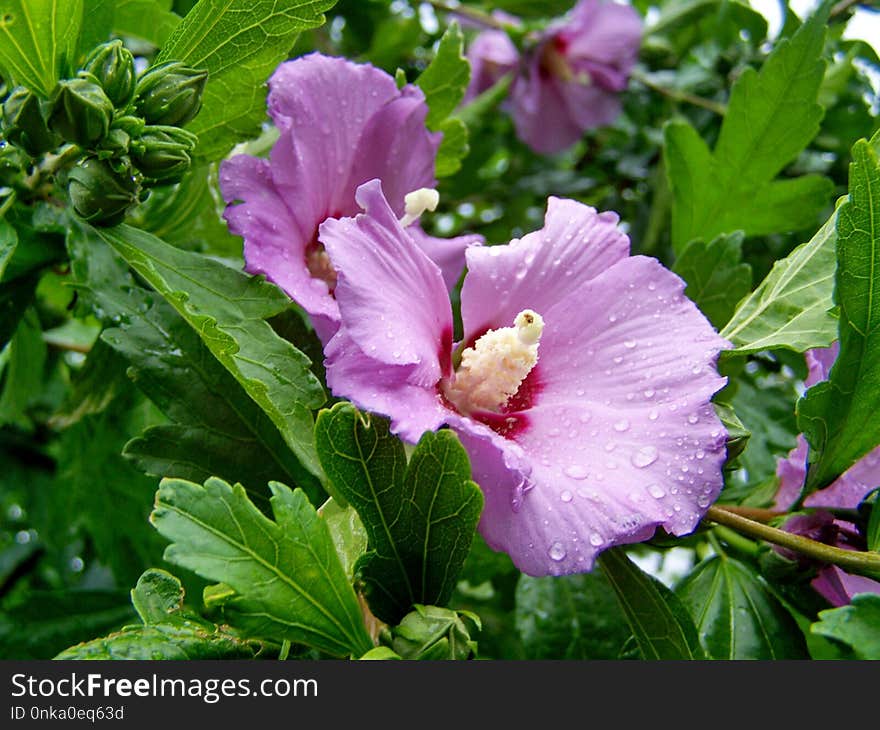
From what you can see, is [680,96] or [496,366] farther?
[680,96]

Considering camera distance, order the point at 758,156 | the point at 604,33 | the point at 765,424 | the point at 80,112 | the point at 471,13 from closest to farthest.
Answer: the point at 80,112 < the point at 758,156 < the point at 765,424 < the point at 471,13 < the point at 604,33

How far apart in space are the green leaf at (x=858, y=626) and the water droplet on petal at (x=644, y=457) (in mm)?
159

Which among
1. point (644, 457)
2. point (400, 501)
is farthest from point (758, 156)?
point (400, 501)

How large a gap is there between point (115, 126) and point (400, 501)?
39 centimetres

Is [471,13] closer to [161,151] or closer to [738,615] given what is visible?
[161,151]

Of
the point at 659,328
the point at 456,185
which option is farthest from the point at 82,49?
the point at 456,185

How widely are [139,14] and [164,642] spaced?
68 cm

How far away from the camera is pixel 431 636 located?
0.68 meters

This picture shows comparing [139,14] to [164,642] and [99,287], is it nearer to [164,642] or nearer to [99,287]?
[99,287]

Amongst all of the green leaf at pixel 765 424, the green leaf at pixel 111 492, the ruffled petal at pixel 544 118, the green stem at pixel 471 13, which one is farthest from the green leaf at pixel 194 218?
the ruffled petal at pixel 544 118

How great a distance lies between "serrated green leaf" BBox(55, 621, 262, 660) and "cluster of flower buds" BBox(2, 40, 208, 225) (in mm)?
358

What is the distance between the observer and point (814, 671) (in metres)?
0.72

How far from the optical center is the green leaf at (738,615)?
3.05 ft

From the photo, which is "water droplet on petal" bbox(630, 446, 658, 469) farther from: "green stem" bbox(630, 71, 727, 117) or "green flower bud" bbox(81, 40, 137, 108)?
"green stem" bbox(630, 71, 727, 117)
